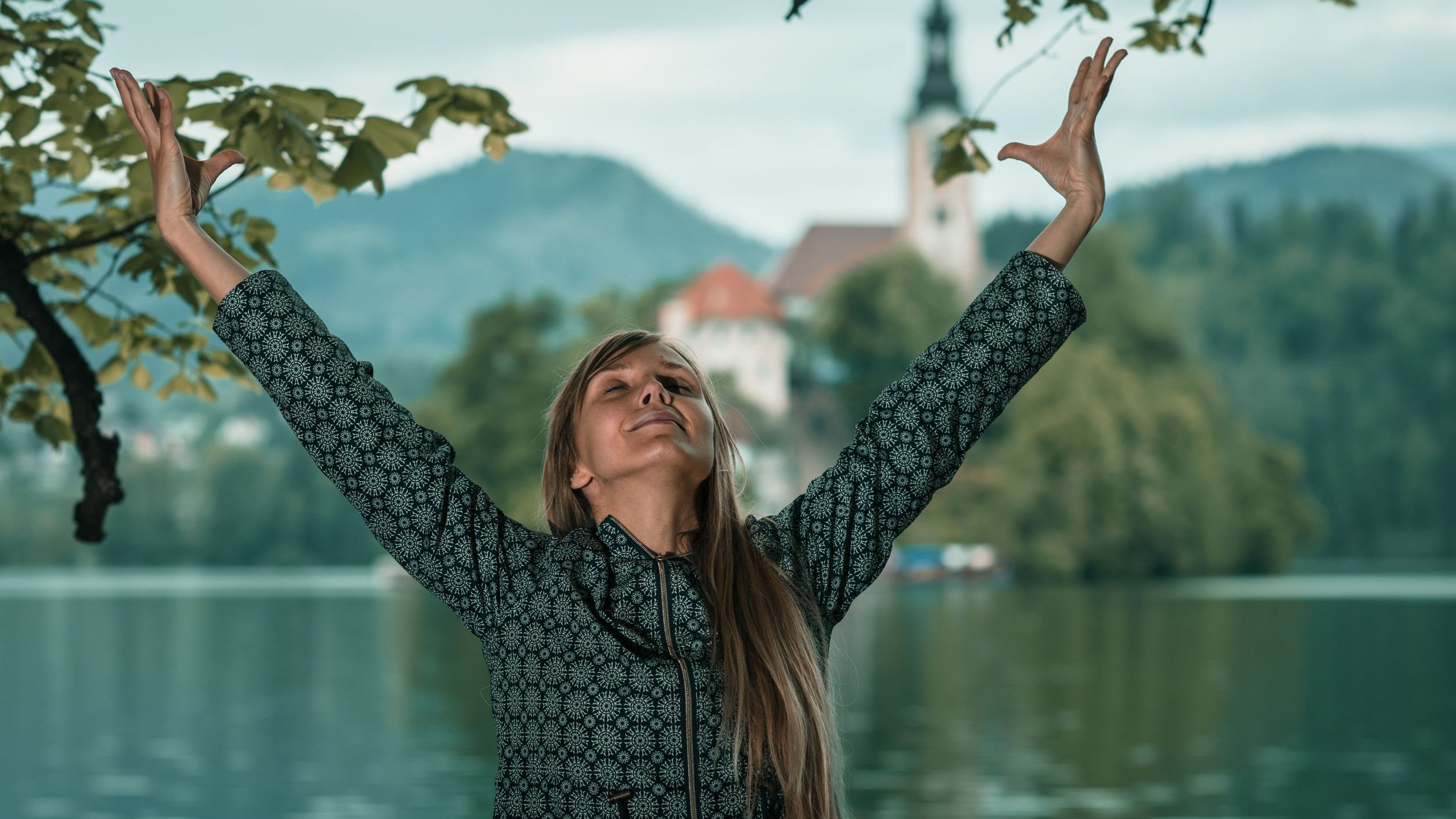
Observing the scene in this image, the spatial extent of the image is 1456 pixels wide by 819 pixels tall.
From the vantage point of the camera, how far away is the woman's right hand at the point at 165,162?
9.54 feet

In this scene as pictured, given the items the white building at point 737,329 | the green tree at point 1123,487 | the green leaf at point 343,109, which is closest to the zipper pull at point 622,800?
the green leaf at point 343,109

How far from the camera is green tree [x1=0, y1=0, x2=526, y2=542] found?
160 inches

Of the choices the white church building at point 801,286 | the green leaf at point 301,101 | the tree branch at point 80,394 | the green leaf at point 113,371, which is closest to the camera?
the green leaf at point 301,101

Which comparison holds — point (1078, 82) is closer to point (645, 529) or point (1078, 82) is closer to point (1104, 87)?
point (1104, 87)

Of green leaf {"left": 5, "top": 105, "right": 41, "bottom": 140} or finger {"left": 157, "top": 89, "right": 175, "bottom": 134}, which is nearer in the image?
finger {"left": 157, "top": 89, "right": 175, "bottom": 134}

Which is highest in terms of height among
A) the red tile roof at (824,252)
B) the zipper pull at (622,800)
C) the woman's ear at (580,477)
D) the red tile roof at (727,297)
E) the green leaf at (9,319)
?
the red tile roof at (824,252)

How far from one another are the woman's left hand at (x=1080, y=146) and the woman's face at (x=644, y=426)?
0.67 metres

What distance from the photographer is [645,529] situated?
2.96 metres

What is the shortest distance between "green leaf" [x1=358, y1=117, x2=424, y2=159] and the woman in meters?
1.03

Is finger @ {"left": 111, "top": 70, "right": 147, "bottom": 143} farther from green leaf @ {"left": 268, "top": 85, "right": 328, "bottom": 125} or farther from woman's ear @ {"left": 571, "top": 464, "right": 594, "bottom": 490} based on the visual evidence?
green leaf @ {"left": 268, "top": 85, "right": 328, "bottom": 125}

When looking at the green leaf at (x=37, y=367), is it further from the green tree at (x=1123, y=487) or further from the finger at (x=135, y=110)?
the green tree at (x=1123, y=487)

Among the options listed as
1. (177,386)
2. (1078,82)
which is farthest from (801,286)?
(1078,82)

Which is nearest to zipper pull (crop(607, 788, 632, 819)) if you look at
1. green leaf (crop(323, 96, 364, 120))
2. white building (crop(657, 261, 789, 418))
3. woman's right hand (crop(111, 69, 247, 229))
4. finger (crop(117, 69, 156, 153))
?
woman's right hand (crop(111, 69, 247, 229))

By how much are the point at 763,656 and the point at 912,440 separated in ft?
1.37
